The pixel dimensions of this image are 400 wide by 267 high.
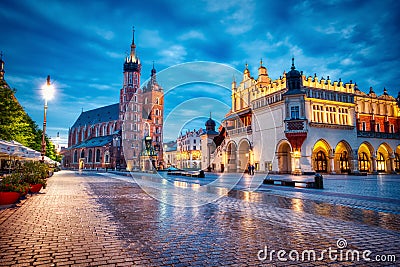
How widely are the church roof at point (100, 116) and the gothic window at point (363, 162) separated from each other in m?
82.1

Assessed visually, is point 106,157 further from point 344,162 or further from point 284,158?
point 344,162

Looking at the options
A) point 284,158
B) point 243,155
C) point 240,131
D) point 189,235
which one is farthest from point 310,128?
point 189,235

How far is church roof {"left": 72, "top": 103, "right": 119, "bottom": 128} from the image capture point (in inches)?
4141

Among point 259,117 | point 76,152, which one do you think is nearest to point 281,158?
point 259,117

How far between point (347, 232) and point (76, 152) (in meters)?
108

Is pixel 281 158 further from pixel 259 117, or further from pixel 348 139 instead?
pixel 348 139

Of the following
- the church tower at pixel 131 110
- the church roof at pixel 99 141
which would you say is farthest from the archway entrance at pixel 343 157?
the church roof at pixel 99 141

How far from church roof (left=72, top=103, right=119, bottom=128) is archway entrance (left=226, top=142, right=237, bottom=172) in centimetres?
6147

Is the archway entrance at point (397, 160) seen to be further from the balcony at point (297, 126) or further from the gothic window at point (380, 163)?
the balcony at point (297, 126)

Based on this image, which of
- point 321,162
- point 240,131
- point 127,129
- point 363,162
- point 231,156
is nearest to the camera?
point 321,162

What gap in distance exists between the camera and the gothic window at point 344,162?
4300cm

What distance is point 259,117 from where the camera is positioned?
44.8 metres

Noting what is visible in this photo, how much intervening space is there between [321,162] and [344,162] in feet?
14.8

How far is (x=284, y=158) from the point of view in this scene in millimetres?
41406
